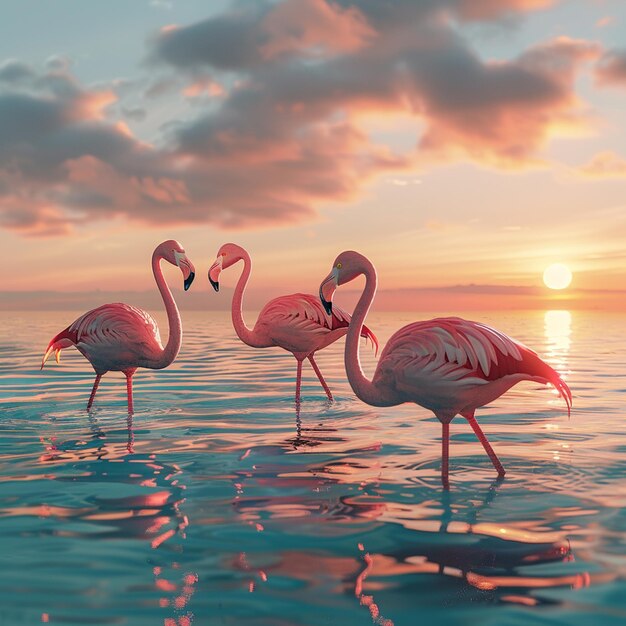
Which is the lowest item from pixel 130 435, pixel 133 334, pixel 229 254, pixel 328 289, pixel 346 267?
pixel 130 435

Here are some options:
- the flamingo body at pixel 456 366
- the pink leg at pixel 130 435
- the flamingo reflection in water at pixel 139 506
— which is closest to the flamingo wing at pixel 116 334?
the pink leg at pixel 130 435

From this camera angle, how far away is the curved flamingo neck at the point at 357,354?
5.28 m

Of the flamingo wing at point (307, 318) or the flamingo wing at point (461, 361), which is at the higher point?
the flamingo wing at point (307, 318)

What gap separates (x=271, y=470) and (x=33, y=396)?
19.6ft

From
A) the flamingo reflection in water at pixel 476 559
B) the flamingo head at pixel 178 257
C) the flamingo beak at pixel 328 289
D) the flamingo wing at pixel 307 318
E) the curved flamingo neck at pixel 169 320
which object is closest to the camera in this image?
the flamingo reflection in water at pixel 476 559

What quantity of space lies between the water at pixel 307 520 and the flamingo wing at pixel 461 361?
0.73 meters

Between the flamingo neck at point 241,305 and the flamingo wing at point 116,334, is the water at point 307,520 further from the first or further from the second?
the flamingo neck at point 241,305

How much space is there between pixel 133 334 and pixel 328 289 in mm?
3380

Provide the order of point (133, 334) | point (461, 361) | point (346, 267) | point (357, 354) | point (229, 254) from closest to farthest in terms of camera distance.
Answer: point (461, 361) → point (357, 354) → point (346, 267) → point (133, 334) → point (229, 254)

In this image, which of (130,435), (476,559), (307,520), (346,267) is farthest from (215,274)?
(476,559)

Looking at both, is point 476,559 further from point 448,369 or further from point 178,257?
point 178,257

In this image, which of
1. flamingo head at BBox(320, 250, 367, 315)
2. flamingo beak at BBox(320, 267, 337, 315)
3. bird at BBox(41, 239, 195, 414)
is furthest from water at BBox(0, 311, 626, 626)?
flamingo head at BBox(320, 250, 367, 315)

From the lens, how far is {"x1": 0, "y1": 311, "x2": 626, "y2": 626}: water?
3119mm

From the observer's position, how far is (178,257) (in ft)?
25.5
